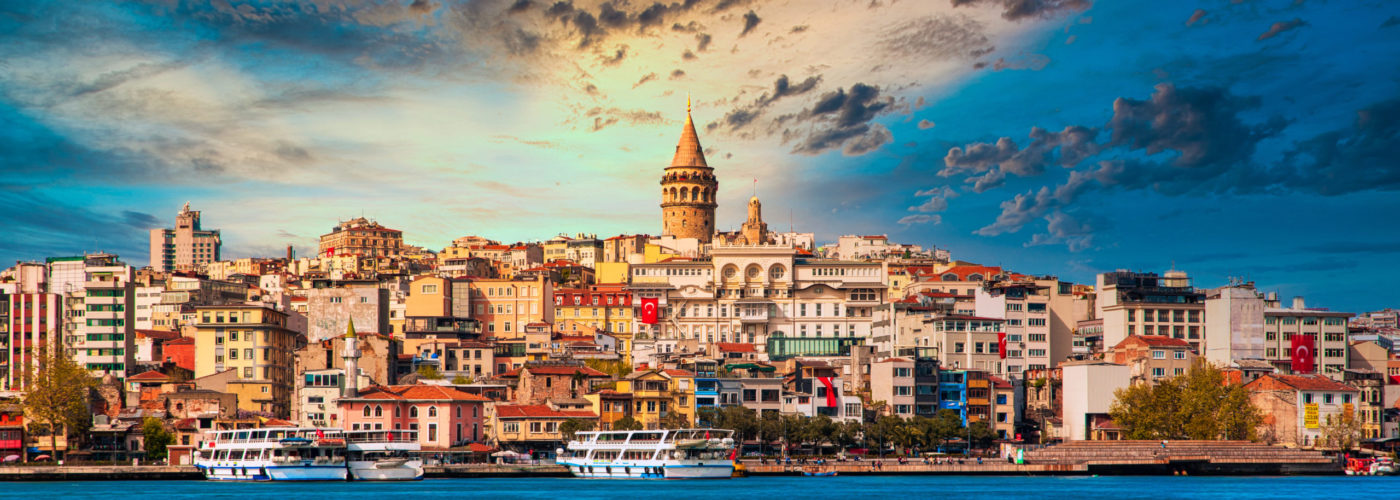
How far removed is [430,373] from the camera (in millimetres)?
106750

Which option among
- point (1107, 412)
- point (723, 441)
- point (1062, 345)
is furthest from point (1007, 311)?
point (723, 441)

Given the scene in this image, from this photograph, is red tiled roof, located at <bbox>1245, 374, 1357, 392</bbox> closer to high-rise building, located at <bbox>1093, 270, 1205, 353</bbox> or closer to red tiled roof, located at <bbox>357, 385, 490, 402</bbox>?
high-rise building, located at <bbox>1093, 270, 1205, 353</bbox>

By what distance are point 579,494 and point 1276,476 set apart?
42.4m

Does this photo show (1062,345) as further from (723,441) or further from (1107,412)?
(723,441)

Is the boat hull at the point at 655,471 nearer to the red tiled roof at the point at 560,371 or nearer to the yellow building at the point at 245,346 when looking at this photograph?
the red tiled roof at the point at 560,371

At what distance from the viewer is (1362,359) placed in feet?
404

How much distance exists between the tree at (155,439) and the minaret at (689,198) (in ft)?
343

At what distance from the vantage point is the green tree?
105688 millimetres

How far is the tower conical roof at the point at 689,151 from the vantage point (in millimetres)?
193625

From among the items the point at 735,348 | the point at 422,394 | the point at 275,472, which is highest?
the point at 735,348

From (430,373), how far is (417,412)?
17.2 metres

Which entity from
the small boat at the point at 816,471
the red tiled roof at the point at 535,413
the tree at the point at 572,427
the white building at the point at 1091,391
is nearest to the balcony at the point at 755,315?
the white building at the point at 1091,391

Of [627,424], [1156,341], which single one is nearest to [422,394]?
[627,424]

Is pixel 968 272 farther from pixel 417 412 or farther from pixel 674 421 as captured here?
pixel 417 412
